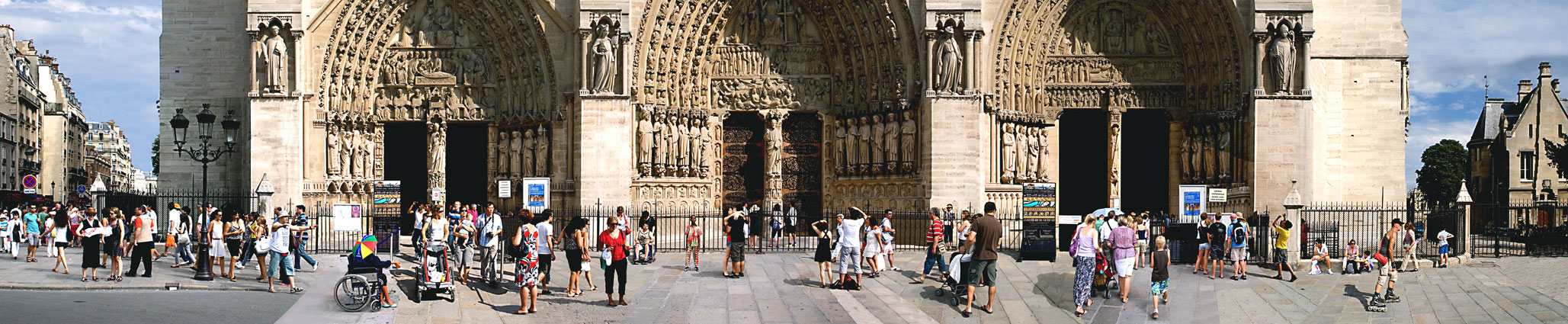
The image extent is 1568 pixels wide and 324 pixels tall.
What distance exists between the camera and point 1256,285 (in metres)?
15.6

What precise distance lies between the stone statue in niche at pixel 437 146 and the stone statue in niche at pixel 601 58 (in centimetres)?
361

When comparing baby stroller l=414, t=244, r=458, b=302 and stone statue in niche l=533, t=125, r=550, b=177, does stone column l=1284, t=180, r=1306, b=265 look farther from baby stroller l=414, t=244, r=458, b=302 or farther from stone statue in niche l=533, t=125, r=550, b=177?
stone statue in niche l=533, t=125, r=550, b=177

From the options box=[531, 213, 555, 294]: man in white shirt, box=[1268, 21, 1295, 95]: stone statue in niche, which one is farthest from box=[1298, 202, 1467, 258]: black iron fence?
box=[531, 213, 555, 294]: man in white shirt

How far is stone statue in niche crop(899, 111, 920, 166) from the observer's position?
72.7 ft

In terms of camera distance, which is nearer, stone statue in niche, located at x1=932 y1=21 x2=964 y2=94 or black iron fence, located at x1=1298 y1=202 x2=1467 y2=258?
black iron fence, located at x1=1298 y1=202 x2=1467 y2=258

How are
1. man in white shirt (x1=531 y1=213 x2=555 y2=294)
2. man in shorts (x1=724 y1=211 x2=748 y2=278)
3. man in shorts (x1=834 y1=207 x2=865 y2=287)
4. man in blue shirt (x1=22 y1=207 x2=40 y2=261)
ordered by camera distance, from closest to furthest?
man in white shirt (x1=531 y1=213 x2=555 y2=294)
man in shorts (x1=834 y1=207 x2=865 y2=287)
man in shorts (x1=724 y1=211 x2=748 y2=278)
man in blue shirt (x1=22 y1=207 x2=40 y2=261)

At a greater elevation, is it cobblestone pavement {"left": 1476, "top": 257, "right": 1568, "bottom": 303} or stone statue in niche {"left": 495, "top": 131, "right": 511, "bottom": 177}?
stone statue in niche {"left": 495, "top": 131, "right": 511, "bottom": 177}

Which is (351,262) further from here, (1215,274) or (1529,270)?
(1529,270)

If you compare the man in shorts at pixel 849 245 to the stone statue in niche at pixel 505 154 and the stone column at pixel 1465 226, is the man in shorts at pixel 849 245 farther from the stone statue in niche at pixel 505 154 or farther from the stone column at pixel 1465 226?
the stone column at pixel 1465 226

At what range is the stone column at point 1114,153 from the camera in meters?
23.4

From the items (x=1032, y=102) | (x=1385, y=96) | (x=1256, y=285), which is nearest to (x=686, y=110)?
(x=1032, y=102)

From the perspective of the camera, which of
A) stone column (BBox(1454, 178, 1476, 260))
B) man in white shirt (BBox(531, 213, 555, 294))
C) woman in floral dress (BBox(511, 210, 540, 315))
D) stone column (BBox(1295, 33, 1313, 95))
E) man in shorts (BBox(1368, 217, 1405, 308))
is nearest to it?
woman in floral dress (BBox(511, 210, 540, 315))

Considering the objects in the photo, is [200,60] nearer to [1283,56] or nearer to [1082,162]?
[1082,162]

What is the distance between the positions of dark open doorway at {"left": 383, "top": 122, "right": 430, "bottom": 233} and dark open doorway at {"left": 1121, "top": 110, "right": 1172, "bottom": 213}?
1405cm
